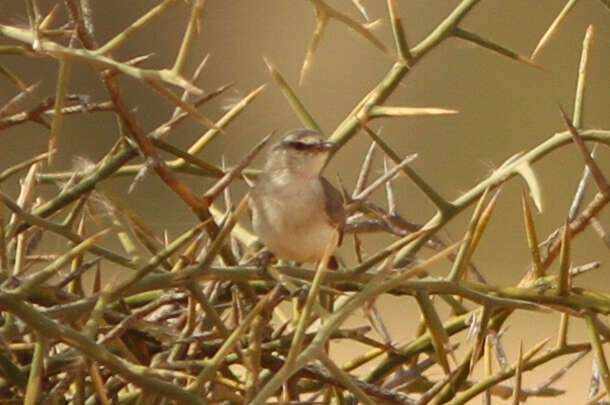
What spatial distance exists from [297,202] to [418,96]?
399 cm

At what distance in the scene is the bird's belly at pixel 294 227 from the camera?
1.22 metres

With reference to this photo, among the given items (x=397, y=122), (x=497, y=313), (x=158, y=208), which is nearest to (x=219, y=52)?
(x=397, y=122)

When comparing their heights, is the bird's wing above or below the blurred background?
below

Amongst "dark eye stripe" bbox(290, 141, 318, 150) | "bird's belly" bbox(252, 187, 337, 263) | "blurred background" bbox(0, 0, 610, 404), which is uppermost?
"blurred background" bbox(0, 0, 610, 404)

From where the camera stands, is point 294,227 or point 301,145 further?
point 301,145

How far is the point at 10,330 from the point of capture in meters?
0.78

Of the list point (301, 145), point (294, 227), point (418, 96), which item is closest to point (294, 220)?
point (294, 227)

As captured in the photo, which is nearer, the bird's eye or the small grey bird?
the small grey bird

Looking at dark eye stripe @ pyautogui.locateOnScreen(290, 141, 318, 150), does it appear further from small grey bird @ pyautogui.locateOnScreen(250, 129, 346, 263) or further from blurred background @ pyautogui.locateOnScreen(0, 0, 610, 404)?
blurred background @ pyautogui.locateOnScreen(0, 0, 610, 404)

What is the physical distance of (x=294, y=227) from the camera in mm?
1305

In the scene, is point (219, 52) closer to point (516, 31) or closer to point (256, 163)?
point (516, 31)

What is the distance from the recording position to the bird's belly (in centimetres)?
122

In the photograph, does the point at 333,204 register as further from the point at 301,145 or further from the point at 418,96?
the point at 418,96

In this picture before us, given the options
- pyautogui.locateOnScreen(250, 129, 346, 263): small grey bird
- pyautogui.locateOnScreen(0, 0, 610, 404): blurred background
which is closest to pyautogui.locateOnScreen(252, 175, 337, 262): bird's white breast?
pyautogui.locateOnScreen(250, 129, 346, 263): small grey bird
